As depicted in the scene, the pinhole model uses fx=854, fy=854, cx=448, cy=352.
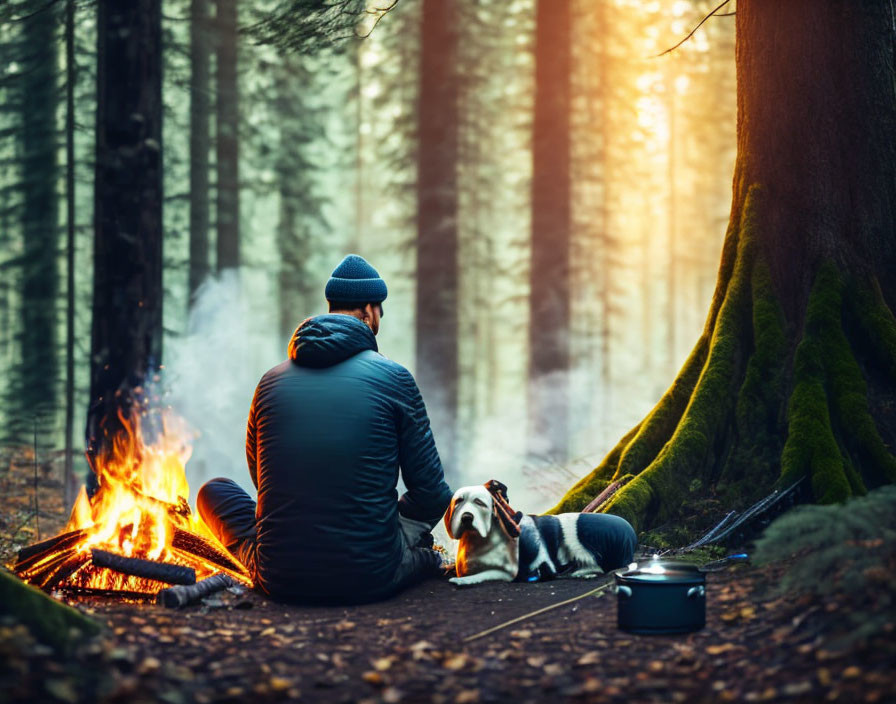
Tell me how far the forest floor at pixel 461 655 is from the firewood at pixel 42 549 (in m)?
0.75

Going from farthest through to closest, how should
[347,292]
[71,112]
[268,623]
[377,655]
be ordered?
[71,112]
[347,292]
[268,623]
[377,655]

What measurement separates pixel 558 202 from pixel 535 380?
4112 millimetres

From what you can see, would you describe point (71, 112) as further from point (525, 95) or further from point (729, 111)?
point (729, 111)

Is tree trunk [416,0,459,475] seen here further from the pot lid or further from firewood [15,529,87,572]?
the pot lid

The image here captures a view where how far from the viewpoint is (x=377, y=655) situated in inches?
168

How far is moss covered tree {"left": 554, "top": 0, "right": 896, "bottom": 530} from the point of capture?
254 inches

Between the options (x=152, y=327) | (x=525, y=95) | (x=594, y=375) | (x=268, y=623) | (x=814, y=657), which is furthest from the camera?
(x=594, y=375)

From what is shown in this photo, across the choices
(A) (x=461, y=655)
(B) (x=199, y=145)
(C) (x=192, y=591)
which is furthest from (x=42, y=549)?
(B) (x=199, y=145)

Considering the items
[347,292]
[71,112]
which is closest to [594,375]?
[71,112]

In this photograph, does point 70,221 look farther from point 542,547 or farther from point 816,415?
point 816,415

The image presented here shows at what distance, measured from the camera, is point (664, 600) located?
173 inches

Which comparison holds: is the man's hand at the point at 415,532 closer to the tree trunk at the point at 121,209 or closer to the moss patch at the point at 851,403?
the moss patch at the point at 851,403

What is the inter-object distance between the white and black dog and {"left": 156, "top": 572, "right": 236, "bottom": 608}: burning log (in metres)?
1.55

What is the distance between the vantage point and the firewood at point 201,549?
5.99 metres
